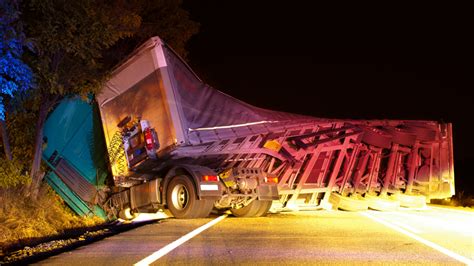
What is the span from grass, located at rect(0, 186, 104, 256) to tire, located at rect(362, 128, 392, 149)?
24.8 ft

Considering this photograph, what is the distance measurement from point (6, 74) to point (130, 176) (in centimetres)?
454

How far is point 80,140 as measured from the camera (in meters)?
15.4

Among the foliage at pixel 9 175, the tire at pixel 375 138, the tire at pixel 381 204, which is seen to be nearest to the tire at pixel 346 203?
the tire at pixel 381 204

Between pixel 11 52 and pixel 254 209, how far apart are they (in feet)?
22.0

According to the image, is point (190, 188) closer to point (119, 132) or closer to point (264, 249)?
point (119, 132)

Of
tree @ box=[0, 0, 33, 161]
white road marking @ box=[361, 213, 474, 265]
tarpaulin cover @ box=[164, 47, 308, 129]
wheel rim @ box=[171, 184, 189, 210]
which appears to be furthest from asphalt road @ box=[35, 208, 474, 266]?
tree @ box=[0, 0, 33, 161]

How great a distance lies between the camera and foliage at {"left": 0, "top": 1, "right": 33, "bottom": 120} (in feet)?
35.0

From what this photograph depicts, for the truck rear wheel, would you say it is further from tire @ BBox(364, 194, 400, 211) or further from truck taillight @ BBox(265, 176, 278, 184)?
tire @ BBox(364, 194, 400, 211)

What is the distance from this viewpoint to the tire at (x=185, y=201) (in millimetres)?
13398

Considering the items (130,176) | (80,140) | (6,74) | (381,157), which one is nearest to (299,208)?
(381,157)

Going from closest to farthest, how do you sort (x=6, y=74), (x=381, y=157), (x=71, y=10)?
1. (x=6, y=74)
2. (x=71, y=10)
3. (x=381, y=157)

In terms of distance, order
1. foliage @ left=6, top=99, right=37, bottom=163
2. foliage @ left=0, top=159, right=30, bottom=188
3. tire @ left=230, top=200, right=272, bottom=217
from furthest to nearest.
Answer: foliage @ left=6, top=99, right=37, bottom=163 < tire @ left=230, top=200, right=272, bottom=217 < foliage @ left=0, top=159, right=30, bottom=188

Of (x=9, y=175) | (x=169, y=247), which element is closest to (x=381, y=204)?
→ (x=9, y=175)

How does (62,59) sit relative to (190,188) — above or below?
above
